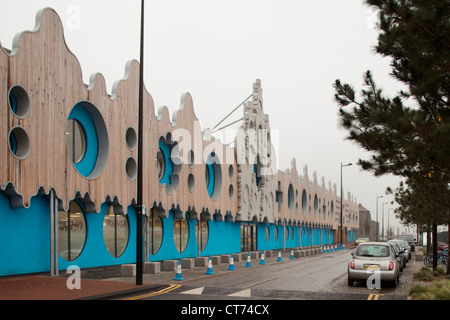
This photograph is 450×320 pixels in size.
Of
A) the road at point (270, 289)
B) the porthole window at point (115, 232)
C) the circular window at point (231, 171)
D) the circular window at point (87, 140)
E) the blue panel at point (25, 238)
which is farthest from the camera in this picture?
the circular window at point (231, 171)

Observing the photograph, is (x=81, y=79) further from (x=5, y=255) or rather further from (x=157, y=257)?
(x=157, y=257)

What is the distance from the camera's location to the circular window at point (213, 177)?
3291 cm

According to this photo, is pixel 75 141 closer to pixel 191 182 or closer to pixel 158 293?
pixel 158 293

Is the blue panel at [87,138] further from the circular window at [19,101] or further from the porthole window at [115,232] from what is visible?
the circular window at [19,101]

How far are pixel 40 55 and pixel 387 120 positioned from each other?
12782 millimetres

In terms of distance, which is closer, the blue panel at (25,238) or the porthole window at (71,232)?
the blue panel at (25,238)

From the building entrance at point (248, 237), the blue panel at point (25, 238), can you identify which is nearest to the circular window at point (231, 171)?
the building entrance at point (248, 237)

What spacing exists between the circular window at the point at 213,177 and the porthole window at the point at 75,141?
43.0ft

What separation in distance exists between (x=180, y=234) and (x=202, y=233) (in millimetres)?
3182

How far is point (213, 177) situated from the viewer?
110ft

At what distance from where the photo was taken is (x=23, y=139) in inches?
641

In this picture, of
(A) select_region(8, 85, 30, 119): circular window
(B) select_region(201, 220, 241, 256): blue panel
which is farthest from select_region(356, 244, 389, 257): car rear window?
(B) select_region(201, 220, 241, 256): blue panel

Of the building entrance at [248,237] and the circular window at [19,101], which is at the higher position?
the circular window at [19,101]
